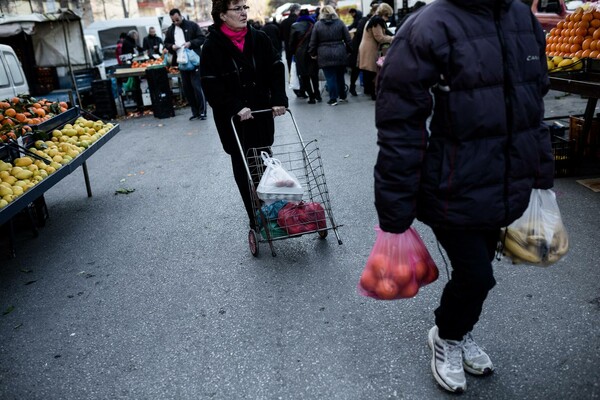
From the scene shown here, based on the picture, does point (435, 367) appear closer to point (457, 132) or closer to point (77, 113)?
point (457, 132)

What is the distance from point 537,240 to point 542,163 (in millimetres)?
348

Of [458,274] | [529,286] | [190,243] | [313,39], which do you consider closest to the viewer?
[458,274]

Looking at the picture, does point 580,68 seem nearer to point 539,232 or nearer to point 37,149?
point 539,232

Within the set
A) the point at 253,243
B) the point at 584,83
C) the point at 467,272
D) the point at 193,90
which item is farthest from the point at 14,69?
the point at 467,272

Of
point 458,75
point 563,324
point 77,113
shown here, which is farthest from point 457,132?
point 77,113

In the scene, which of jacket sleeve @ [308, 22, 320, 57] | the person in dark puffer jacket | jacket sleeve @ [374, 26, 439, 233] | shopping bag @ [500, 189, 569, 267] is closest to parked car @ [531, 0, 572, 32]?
jacket sleeve @ [308, 22, 320, 57]

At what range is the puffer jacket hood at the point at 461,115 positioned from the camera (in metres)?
2.11

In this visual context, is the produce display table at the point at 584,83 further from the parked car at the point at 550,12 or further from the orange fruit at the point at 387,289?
the parked car at the point at 550,12

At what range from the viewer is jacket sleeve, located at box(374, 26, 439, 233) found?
2.11 meters

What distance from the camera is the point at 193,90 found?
12.3 metres

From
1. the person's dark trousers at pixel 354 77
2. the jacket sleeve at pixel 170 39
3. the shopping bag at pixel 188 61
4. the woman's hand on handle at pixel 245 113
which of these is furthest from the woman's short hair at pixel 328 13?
the woman's hand on handle at pixel 245 113

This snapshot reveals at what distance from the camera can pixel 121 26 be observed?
1012 inches

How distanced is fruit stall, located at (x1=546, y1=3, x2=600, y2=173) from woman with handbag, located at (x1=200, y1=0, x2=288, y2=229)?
2.90 meters

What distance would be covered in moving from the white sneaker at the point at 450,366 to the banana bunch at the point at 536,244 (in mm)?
546
